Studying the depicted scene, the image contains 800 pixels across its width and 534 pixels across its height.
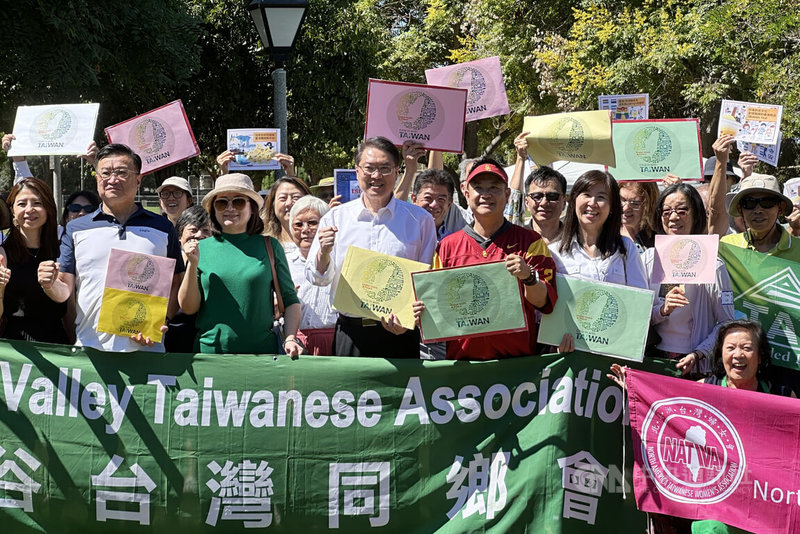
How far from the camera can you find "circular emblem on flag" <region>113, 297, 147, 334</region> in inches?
195

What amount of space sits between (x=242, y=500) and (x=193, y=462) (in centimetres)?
34

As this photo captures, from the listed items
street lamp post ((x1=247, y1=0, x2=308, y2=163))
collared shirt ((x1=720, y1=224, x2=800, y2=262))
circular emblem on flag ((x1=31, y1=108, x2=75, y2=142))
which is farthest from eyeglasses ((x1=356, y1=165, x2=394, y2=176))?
street lamp post ((x1=247, y1=0, x2=308, y2=163))

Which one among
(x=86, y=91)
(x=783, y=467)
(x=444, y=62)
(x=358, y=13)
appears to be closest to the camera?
(x=783, y=467)

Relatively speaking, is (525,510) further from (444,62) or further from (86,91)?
(444,62)

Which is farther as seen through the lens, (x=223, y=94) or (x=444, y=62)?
(x=444, y=62)

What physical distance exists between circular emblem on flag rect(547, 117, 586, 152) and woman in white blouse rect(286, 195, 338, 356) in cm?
168

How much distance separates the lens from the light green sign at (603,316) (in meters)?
4.98

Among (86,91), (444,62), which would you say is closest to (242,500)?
(86,91)

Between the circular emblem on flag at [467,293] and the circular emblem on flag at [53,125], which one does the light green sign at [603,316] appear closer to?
the circular emblem on flag at [467,293]

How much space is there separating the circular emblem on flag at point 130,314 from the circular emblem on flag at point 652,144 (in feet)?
12.4

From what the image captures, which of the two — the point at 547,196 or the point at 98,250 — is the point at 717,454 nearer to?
the point at 547,196

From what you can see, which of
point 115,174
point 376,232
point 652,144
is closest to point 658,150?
point 652,144

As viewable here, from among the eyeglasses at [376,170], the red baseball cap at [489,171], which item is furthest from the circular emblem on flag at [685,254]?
the eyeglasses at [376,170]

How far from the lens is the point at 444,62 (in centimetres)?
2725
